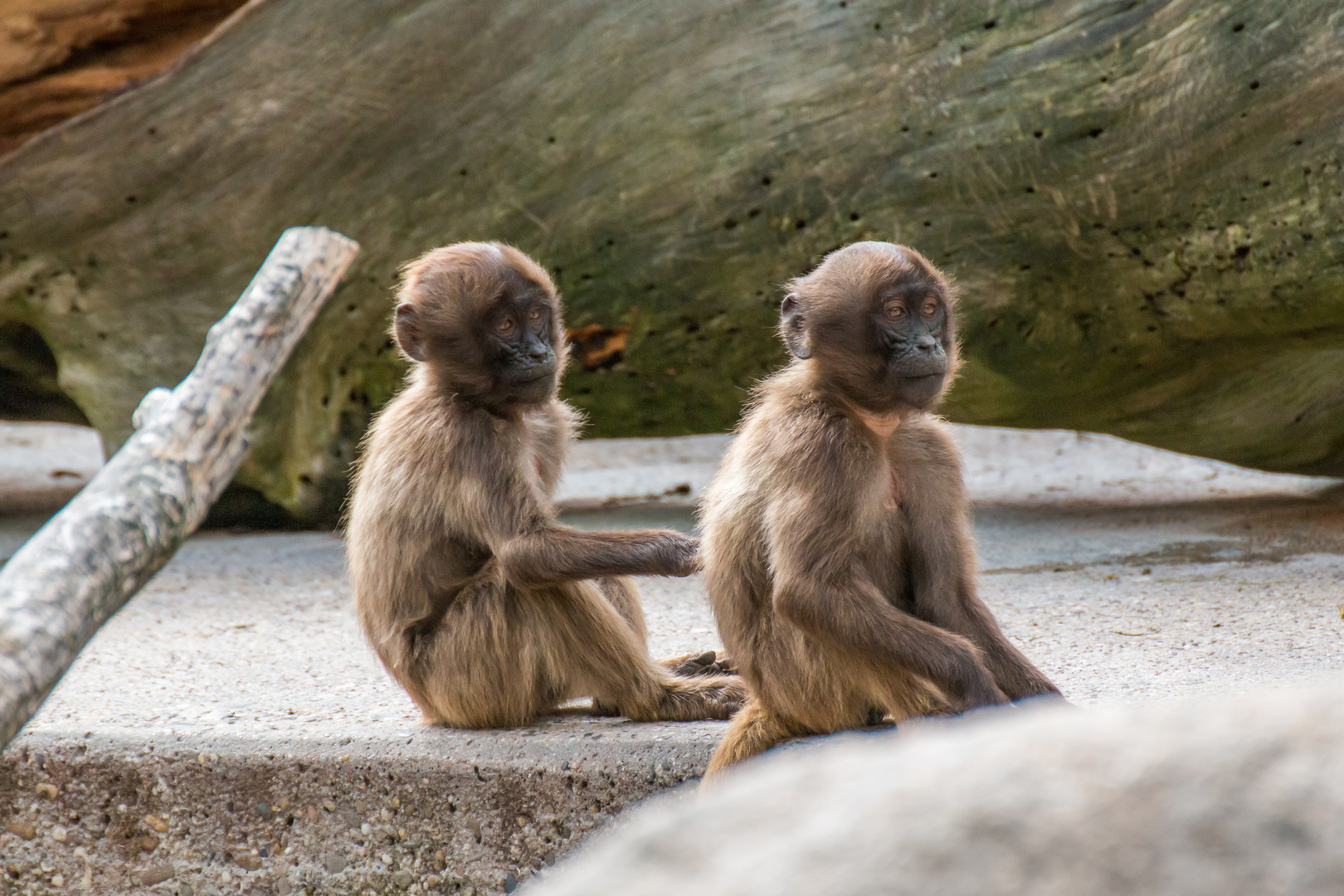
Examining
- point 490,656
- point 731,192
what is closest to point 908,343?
point 490,656

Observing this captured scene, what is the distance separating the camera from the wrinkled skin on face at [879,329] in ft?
11.2

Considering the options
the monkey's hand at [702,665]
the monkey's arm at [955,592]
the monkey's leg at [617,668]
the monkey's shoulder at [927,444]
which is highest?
the monkey's shoulder at [927,444]

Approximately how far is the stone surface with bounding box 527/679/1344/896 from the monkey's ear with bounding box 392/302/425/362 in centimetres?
295

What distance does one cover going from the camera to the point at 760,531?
3447 mm

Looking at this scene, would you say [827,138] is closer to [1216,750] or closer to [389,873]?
[389,873]

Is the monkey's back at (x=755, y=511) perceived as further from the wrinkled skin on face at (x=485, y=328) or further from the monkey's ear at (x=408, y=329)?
the monkey's ear at (x=408, y=329)

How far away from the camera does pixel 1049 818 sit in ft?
4.12

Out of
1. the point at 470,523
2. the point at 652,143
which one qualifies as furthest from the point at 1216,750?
the point at 652,143

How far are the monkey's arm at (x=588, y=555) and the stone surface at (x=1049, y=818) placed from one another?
2.39 metres

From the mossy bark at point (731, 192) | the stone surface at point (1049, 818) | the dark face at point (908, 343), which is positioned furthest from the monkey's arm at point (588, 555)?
the mossy bark at point (731, 192)

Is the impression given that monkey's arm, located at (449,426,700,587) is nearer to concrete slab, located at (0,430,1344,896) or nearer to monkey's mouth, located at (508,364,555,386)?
monkey's mouth, located at (508,364,555,386)

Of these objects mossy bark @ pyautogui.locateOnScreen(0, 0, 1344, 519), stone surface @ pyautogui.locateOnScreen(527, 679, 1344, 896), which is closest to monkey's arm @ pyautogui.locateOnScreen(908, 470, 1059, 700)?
stone surface @ pyautogui.locateOnScreen(527, 679, 1344, 896)

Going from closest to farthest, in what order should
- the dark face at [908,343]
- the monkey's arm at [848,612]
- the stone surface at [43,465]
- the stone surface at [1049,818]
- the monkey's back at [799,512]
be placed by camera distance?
the stone surface at [1049,818] → the monkey's arm at [848,612] → the monkey's back at [799,512] → the dark face at [908,343] → the stone surface at [43,465]

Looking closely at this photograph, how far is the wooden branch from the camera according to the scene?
3.55 metres
